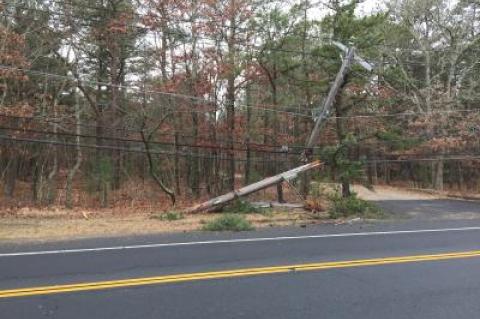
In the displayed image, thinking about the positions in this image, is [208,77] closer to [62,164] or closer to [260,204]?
[260,204]

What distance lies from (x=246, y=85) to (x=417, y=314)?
2160 cm

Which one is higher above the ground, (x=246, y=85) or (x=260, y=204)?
(x=246, y=85)

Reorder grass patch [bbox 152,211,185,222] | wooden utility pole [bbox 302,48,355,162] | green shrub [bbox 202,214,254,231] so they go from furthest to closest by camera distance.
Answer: wooden utility pole [bbox 302,48,355,162] → grass patch [bbox 152,211,185,222] → green shrub [bbox 202,214,254,231]

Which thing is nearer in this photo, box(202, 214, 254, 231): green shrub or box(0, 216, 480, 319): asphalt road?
box(0, 216, 480, 319): asphalt road

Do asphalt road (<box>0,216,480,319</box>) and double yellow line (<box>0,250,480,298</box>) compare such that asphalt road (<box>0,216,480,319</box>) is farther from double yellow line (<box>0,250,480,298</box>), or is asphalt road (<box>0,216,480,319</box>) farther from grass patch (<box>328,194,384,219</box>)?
grass patch (<box>328,194,384,219</box>)

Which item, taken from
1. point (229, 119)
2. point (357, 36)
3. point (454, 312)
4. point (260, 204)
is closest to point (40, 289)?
point (454, 312)

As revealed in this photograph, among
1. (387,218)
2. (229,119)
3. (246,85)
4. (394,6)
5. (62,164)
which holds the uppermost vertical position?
(394,6)

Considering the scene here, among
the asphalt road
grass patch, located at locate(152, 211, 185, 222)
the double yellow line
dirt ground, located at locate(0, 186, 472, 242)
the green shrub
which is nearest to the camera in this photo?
the asphalt road

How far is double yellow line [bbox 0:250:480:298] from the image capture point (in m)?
7.11

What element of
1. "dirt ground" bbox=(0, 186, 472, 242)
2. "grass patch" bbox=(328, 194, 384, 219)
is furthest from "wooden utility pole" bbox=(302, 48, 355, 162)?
"dirt ground" bbox=(0, 186, 472, 242)

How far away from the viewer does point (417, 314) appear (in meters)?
6.19

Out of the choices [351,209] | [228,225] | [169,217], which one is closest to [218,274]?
[228,225]

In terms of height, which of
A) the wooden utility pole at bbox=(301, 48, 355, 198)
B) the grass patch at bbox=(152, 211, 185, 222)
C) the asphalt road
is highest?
the wooden utility pole at bbox=(301, 48, 355, 198)

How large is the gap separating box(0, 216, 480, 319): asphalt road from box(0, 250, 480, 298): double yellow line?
0.26 ft
